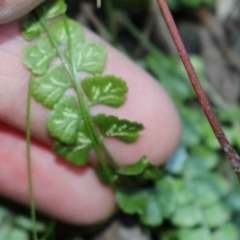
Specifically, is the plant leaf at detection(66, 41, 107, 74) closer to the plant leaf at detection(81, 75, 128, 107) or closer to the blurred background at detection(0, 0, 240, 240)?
the plant leaf at detection(81, 75, 128, 107)

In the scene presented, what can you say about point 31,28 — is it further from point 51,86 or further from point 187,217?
point 187,217

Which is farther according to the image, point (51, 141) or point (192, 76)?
point (51, 141)

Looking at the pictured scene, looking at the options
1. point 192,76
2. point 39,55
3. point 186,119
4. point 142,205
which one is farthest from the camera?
point 186,119

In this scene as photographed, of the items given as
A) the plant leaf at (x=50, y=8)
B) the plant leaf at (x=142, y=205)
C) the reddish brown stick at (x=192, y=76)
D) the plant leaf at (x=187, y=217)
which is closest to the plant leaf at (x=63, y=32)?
the plant leaf at (x=50, y=8)

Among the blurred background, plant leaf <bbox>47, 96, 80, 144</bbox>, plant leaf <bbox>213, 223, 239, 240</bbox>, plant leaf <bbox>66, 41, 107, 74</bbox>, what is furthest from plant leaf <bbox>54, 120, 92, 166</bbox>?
plant leaf <bbox>213, 223, 239, 240</bbox>

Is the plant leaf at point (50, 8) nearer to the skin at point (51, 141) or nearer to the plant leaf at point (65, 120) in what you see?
the skin at point (51, 141)

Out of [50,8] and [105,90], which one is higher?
[50,8]

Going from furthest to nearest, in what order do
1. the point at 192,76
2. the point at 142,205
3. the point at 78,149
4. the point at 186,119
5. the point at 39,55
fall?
1. the point at 186,119
2. the point at 142,205
3. the point at 78,149
4. the point at 39,55
5. the point at 192,76

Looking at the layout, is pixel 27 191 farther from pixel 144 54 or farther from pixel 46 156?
pixel 144 54

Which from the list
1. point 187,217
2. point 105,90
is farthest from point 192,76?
point 187,217

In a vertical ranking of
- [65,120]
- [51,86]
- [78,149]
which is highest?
[51,86]
